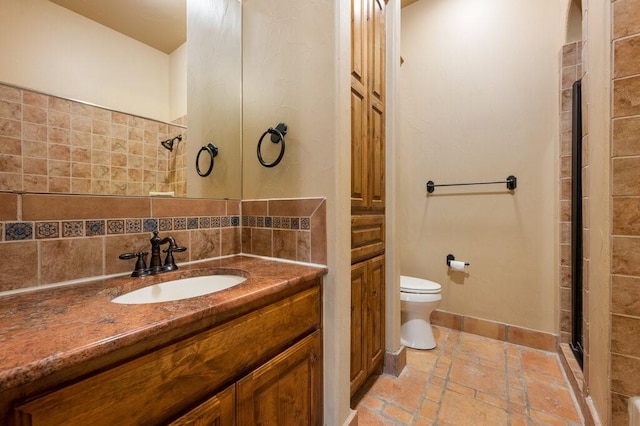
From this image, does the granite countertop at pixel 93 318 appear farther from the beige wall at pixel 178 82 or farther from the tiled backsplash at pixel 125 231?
the beige wall at pixel 178 82

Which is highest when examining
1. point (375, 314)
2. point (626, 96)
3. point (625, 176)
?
point (626, 96)

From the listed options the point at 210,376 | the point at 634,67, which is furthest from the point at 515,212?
the point at 210,376

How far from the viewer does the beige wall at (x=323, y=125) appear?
110 cm

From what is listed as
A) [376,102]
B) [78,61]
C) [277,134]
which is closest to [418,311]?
[376,102]

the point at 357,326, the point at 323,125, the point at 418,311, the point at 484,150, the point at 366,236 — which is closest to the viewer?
the point at 323,125

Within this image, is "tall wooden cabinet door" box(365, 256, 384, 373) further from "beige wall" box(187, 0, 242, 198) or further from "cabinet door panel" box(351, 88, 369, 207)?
"beige wall" box(187, 0, 242, 198)

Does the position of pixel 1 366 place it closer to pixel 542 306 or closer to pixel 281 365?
pixel 281 365

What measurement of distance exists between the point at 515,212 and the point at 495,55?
3.89 ft

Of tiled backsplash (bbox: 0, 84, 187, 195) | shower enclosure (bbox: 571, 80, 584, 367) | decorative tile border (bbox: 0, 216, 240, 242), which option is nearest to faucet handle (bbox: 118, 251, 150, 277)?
decorative tile border (bbox: 0, 216, 240, 242)

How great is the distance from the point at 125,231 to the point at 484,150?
2.32 metres

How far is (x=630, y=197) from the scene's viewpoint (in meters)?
0.97

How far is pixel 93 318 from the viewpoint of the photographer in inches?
23.6

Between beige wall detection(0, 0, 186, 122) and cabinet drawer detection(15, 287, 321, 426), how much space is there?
3.05ft

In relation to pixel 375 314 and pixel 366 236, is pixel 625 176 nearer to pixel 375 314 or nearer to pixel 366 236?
pixel 366 236
